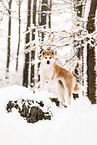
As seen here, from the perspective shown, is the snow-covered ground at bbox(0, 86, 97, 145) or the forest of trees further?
the forest of trees

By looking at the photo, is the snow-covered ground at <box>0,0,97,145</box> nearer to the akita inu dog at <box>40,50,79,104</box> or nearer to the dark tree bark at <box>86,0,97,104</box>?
the akita inu dog at <box>40,50,79,104</box>

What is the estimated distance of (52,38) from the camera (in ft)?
6.95

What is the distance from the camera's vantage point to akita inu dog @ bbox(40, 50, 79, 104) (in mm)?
1609

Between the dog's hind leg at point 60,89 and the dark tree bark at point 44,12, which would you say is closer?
the dog's hind leg at point 60,89

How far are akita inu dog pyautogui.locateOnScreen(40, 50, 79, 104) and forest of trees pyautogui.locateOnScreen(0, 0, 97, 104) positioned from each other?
539 millimetres

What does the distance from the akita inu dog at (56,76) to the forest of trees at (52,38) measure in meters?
0.54

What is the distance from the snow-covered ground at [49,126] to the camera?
134 centimetres

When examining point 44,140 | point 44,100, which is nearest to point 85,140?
point 44,140

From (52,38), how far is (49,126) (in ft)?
3.75

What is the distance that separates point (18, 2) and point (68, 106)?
5.57 ft

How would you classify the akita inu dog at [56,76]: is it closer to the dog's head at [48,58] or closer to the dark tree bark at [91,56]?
the dog's head at [48,58]

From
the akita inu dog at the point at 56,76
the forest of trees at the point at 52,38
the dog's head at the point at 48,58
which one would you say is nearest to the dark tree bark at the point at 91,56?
the forest of trees at the point at 52,38

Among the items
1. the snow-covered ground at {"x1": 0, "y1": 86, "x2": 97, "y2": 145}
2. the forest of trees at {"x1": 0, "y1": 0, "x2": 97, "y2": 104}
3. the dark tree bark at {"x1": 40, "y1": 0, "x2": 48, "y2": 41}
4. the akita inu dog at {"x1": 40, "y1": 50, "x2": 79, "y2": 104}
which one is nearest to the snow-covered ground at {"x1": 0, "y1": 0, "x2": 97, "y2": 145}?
the snow-covered ground at {"x1": 0, "y1": 86, "x2": 97, "y2": 145}

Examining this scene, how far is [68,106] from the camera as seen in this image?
170 centimetres
